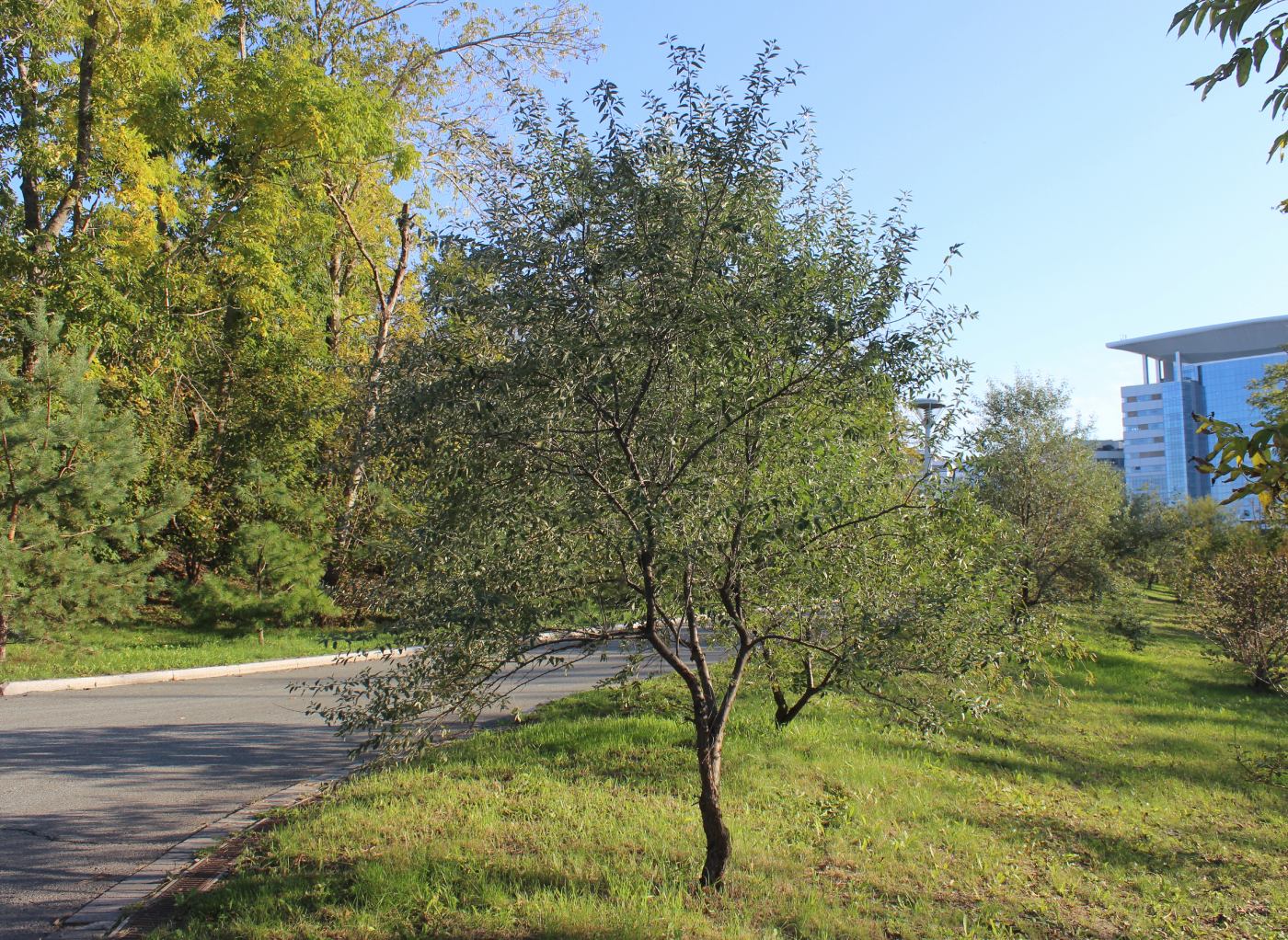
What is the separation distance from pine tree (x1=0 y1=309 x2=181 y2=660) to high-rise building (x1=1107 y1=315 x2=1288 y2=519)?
13717 cm

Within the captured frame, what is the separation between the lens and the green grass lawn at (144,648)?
12914mm

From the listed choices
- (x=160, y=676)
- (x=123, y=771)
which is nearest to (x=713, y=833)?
(x=123, y=771)

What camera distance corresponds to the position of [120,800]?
6910 mm

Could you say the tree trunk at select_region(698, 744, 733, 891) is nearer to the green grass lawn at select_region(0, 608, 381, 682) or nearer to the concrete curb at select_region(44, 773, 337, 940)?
the concrete curb at select_region(44, 773, 337, 940)

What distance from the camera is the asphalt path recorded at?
5395mm

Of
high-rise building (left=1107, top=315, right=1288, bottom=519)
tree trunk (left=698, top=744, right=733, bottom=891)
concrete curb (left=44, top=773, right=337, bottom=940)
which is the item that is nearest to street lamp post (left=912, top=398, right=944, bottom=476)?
tree trunk (left=698, top=744, right=733, bottom=891)

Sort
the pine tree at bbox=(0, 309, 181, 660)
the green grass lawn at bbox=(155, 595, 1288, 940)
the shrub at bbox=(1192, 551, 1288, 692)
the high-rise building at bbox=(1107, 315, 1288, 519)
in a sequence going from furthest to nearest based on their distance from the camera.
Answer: the high-rise building at bbox=(1107, 315, 1288, 519) < the shrub at bbox=(1192, 551, 1288, 692) < the pine tree at bbox=(0, 309, 181, 660) < the green grass lawn at bbox=(155, 595, 1288, 940)

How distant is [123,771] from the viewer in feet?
25.6

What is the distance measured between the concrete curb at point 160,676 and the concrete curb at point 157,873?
3607 millimetres

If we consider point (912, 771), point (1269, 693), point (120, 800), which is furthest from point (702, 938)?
point (1269, 693)

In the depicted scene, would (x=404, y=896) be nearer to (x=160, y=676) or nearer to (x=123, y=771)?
(x=123, y=771)

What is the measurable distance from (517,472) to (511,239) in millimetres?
1100

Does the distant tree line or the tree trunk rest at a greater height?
the distant tree line

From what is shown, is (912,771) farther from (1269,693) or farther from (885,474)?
(1269,693)
